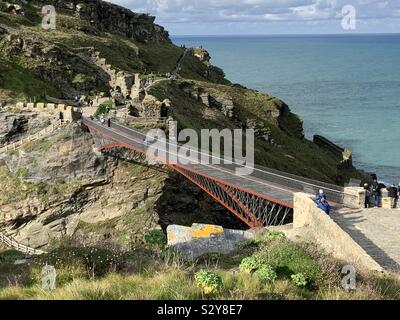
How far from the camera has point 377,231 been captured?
1856 centimetres

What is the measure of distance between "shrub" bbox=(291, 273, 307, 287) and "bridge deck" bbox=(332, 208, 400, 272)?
5875 mm

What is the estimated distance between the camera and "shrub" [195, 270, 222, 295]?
9.23 m

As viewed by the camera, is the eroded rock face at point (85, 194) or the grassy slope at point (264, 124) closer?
the eroded rock face at point (85, 194)

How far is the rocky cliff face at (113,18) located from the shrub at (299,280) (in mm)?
79078

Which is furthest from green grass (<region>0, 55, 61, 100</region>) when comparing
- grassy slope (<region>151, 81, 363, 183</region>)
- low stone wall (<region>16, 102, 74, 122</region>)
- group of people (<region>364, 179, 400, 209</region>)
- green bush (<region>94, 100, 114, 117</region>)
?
group of people (<region>364, 179, 400, 209</region>)

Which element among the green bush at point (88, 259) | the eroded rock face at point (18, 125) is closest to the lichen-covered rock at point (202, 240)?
the green bush at point (88, 259)

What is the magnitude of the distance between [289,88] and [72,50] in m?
102

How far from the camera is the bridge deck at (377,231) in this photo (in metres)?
16.4

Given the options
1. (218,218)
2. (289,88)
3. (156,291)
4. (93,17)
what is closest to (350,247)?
(156,291)

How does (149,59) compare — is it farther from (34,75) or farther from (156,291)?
(156,291)

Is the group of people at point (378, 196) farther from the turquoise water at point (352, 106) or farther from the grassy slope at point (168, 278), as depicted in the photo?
the turquoise water at point (352, 106)

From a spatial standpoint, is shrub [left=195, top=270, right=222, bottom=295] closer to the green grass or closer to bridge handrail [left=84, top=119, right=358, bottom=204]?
bridge handrail [left=84, top=119, right=358, bottom=204]

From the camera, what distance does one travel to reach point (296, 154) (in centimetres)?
6000

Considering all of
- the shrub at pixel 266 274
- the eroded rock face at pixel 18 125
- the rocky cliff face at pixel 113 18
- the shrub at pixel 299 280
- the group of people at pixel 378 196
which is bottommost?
the group of people at pixel 378 196
